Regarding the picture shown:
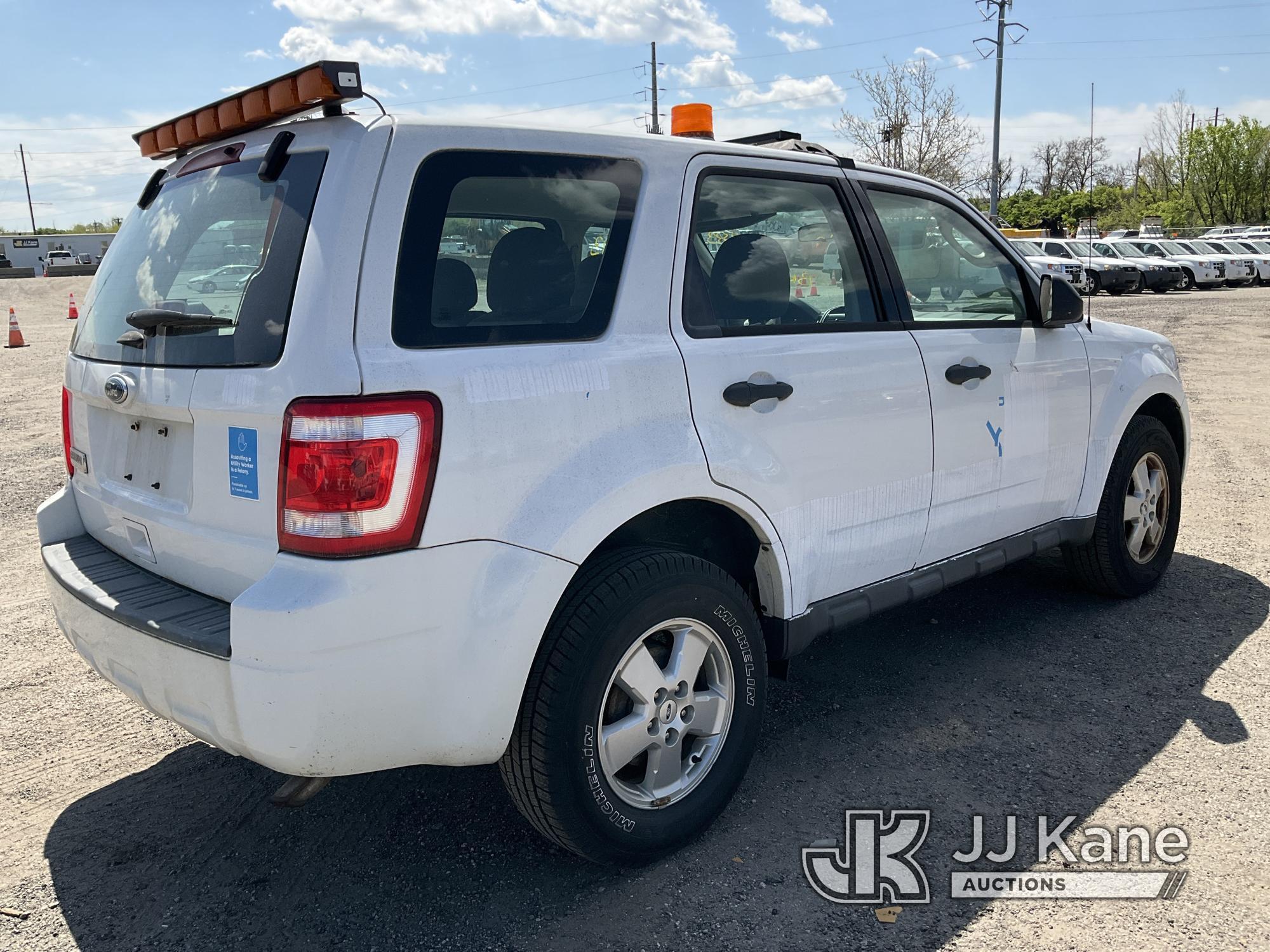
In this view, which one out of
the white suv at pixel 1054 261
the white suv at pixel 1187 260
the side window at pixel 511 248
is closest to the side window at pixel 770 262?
the side window at pixel 511 248

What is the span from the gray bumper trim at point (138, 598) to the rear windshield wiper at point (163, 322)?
0.64 m

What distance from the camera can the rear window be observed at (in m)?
2.38

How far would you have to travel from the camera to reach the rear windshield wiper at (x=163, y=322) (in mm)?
2521

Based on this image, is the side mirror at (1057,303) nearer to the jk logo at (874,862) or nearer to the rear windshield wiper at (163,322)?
the jk logo at (874,862)

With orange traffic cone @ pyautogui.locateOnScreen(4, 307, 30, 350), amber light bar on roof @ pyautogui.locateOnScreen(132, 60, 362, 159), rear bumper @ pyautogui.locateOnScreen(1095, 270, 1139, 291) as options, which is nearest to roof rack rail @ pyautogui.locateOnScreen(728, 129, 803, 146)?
amber light bar on roof @ pyautogui.locateOnScreen(132, 60, 362, 159)

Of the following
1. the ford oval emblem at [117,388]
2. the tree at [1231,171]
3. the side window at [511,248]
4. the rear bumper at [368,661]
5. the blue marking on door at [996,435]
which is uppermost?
the tree at [1231,171]

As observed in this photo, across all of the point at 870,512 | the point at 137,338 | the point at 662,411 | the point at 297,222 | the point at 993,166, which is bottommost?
the point at 870,512

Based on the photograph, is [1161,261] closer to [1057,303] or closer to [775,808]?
[1057,303]

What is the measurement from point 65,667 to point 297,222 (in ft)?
9.13

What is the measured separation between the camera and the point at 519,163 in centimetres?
263

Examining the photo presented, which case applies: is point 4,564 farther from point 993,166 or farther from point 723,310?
point 993,166

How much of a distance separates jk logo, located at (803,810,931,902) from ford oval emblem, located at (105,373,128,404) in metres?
2.26

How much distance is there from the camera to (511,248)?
2.64 m

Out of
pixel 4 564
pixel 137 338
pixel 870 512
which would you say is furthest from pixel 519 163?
pixel 4 564
